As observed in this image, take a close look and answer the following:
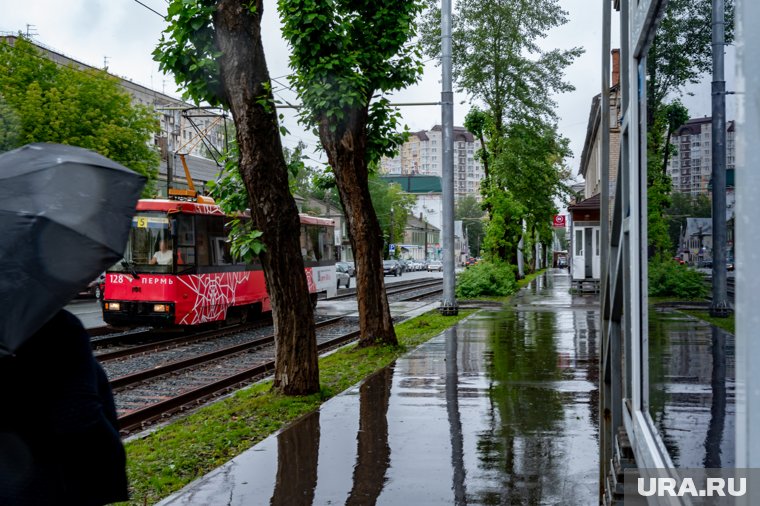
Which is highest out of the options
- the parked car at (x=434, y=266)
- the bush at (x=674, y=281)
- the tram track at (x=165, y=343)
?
the bush at (x=674, y=281)

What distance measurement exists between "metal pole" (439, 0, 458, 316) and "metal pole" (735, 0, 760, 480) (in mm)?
19838

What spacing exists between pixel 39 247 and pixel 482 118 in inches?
1413

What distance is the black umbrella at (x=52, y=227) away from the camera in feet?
7.71

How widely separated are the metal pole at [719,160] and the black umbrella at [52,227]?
66.9 inches

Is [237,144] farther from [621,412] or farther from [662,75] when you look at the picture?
[662,75]

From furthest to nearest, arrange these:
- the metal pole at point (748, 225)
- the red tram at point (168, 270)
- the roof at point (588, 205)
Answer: the roof at point (588, 205) → the red tram at point (168, 270) → the metal pole at point (748, 225)

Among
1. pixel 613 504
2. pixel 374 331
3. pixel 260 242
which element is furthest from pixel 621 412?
pixel 374 331

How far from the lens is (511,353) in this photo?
45.9ft

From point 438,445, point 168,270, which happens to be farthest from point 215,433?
point 168,270

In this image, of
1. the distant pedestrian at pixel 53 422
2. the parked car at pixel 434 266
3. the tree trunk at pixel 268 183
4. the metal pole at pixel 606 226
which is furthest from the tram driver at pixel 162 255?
the parked car at pixel 434 266

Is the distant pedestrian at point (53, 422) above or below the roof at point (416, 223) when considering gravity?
below

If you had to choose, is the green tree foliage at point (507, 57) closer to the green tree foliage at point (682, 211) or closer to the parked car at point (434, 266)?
the green tree foliage at point (682, 211)

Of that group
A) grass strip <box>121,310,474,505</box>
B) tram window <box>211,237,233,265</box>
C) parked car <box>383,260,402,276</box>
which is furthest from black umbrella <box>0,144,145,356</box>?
parked car <box>383,260,402,276</box>

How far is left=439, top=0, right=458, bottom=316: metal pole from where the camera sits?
69.7 ft
